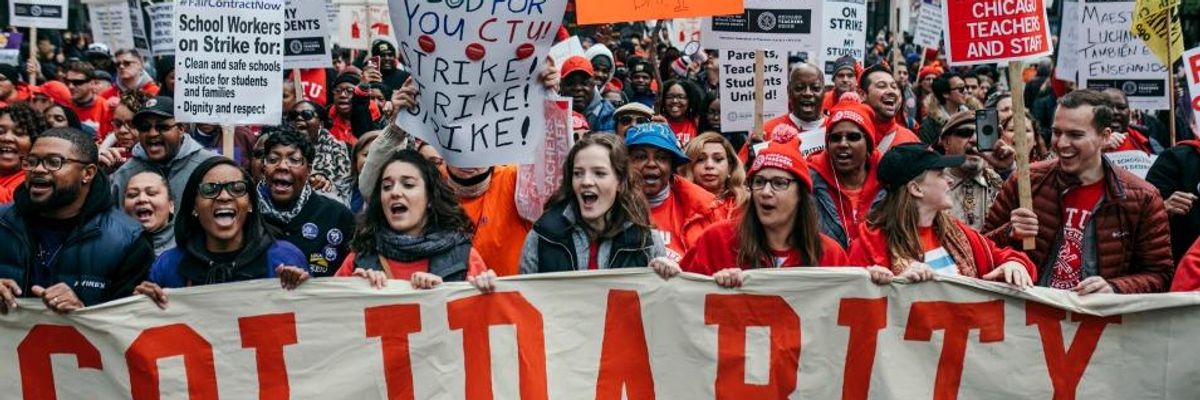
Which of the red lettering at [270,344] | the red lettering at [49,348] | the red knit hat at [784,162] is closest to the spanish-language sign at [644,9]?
→ the red knit hat at [784,162]

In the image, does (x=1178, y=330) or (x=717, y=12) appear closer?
(x=1178, y=330)

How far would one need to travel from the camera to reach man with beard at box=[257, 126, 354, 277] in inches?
249

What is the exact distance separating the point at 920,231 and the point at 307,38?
6.50 meters

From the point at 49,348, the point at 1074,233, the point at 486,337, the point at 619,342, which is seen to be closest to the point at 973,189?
the point at 1074,233

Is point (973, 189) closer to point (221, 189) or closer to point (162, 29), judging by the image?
point (221, 189)

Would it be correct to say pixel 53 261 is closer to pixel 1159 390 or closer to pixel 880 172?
pixel 880 172

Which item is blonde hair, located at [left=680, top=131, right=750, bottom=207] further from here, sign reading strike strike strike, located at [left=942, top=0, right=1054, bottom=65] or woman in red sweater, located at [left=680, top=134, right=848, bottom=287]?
woman in red sweater, located at [left=680, top=134, right=848, bottom=287]

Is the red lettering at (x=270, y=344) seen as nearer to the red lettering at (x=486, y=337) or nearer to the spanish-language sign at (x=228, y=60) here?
the red lettering at (x=486, y=337)

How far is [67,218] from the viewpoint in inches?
211

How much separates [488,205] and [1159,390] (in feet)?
8.57

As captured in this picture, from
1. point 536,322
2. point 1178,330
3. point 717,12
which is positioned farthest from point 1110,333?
point 717,12

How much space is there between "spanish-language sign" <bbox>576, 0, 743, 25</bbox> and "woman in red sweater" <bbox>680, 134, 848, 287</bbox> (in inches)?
77.8

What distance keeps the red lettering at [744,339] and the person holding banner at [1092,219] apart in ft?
3.91

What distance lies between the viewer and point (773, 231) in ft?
18.1
